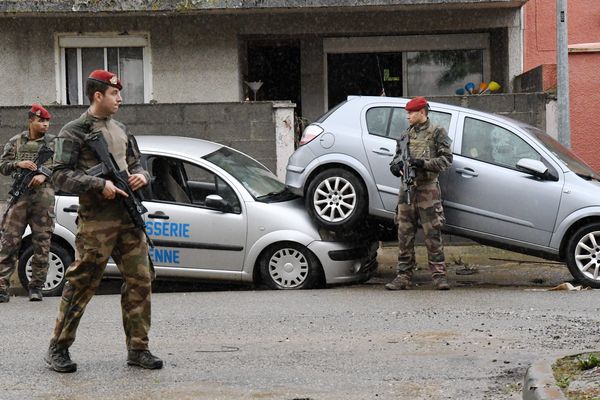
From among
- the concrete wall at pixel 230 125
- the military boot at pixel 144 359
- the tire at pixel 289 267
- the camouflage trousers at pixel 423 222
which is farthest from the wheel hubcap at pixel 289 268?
the military boot at pixel 144 359

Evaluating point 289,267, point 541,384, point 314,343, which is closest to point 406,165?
point 289,267

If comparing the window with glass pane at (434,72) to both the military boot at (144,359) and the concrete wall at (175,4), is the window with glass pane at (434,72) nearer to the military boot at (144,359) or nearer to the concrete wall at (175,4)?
the concrete wall at (175,4)

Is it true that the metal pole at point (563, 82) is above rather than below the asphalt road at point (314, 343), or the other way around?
above

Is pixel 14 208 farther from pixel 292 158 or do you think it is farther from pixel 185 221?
pixel 292 158

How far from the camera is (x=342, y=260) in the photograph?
38.6 feet

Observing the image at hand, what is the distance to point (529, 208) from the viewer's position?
11438mm

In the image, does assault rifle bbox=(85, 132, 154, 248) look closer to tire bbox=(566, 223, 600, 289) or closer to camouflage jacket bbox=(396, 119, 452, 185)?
camouflage jacket bbox=(396, 119, 452, 185)

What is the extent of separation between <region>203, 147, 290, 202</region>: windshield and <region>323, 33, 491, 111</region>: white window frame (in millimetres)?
6333

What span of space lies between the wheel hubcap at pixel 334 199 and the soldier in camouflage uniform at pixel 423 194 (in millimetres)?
539

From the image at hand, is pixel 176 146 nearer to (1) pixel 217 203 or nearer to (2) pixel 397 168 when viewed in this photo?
(1) pixel 217 203

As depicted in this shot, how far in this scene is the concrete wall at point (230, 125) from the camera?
15641 mm

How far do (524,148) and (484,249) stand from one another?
12.7 ft

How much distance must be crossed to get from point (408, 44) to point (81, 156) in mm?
12086

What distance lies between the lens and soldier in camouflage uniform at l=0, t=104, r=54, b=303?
11.3 metres
